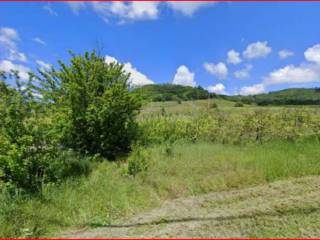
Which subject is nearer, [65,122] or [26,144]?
[26,144]

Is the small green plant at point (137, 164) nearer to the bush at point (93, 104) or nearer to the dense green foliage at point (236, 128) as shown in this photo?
the bush at point (93, 104)

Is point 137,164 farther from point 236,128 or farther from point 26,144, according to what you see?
point 236,128

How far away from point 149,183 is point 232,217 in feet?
6.82

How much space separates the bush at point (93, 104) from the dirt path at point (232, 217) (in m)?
3.55

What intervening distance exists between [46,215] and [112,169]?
2.49 m

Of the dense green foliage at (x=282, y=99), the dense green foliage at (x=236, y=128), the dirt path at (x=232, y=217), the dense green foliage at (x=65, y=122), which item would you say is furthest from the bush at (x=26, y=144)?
the dense green foliage at (x=282, y=99)

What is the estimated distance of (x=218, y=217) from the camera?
413cm

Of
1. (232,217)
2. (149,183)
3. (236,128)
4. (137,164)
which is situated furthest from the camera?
(236,128)

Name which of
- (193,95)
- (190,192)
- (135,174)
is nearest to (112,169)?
(135,174)

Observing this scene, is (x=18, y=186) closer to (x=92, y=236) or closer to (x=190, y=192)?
(x=92, y=236)

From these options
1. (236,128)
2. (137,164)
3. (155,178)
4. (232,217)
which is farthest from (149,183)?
(236,128)

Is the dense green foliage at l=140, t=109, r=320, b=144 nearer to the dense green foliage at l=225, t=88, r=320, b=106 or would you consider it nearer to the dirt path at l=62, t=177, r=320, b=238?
the dirt path at l=62, t=177, r=320, b=238

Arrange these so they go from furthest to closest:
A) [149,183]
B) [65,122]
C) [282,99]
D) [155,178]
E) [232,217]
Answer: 1. [282,99]
2. [65,122]
3. [155,178]
4. [149,183]
5. [232,217]

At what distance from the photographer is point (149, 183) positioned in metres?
5.62
